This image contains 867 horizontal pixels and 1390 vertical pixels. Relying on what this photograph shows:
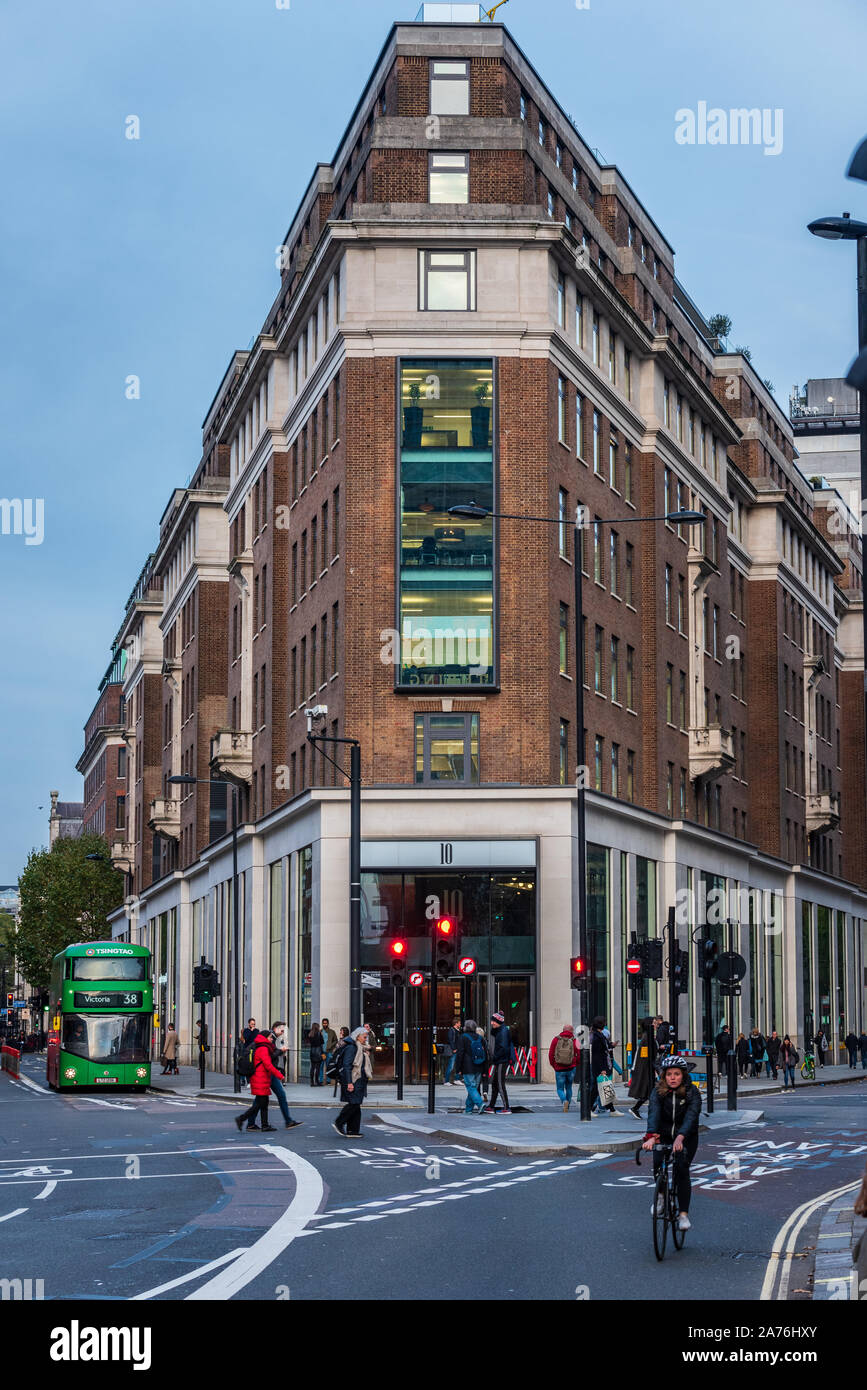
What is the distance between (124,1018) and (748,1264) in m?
34.8

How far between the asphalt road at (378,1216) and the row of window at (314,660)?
20.6 metres

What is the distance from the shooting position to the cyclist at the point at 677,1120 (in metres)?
14.5

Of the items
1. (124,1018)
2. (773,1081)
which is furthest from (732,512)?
(124,1018)

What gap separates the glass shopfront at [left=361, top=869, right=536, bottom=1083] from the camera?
4616cm

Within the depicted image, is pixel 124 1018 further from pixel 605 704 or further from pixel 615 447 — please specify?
pixel 615 447

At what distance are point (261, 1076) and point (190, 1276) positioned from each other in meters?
16.4

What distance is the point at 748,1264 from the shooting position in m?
13.8

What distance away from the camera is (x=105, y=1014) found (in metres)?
46.8

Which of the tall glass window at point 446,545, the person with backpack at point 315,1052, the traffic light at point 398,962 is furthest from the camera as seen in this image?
the tall glass window at point 446,545

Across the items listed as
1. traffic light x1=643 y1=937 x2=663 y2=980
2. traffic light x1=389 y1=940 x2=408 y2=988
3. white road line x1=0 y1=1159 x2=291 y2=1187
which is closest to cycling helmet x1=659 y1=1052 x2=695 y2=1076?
white road line x1=0 y1=1159 x2=291 y2=1187

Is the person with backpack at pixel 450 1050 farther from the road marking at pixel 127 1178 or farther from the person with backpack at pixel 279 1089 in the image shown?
the road marking at pixel 127 1178

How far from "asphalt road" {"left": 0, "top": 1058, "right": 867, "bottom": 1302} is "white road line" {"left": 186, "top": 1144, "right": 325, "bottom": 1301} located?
25 mm

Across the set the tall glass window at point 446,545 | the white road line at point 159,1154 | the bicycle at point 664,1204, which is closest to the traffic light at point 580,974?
the white road line at point 159,1154

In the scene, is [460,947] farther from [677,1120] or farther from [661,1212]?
[661,1212]
